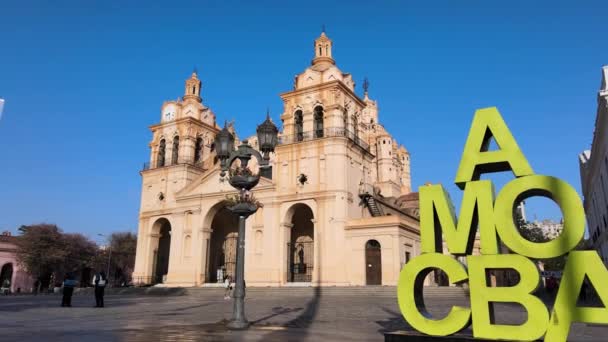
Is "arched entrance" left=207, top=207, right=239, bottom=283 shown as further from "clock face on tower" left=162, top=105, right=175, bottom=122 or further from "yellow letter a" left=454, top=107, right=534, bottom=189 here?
"yellow letter a" left=454, top=107, right=534, bottom=189

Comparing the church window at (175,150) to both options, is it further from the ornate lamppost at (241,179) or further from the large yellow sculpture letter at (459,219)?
the large yellow sculpture letter at (459,219)

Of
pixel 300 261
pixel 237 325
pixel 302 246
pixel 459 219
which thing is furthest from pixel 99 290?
pixel 302 246

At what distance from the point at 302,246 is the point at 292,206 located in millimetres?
5482

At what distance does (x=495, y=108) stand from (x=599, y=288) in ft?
11.4

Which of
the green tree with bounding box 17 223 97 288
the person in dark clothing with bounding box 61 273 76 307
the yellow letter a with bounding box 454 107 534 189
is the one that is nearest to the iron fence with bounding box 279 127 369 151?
the person in dark clothing with bounding box 61 273 76 307

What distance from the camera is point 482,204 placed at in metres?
7.88

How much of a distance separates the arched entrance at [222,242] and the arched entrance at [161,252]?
416cm

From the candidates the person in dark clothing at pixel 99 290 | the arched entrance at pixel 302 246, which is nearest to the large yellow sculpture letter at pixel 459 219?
the person in dark clothing at pixel 99 290

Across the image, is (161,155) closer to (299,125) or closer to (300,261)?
Answer: (299,125)

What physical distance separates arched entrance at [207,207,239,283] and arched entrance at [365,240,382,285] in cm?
1388

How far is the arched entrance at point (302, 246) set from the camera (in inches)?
1372

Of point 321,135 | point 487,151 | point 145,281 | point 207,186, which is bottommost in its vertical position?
point 145,281

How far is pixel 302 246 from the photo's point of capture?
37094 millimetres

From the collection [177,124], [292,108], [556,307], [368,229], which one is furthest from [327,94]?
[556,307]
